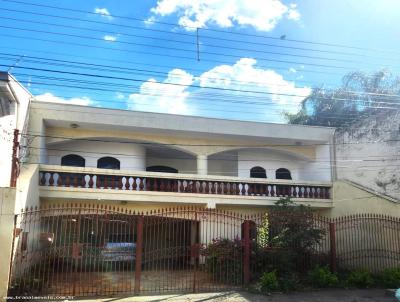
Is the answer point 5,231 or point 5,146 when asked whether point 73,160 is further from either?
point 5,231

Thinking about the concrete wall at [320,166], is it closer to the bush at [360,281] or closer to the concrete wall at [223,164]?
the concrete wall at [223,164]

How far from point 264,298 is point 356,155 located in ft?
24.8

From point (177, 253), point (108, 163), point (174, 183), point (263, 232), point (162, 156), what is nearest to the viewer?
point (177, 253)

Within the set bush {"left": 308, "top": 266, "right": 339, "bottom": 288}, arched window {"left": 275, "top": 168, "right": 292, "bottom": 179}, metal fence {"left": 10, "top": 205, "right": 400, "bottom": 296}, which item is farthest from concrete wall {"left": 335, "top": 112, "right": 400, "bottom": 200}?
bush {"left": 308, "top": 266, "right": 339, "bottom": 288}

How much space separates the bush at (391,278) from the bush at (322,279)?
4.48 feet

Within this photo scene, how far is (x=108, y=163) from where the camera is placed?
14688 mm

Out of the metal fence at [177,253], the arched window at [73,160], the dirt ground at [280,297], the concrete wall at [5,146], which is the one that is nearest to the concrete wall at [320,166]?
the metal fence at [177,253]

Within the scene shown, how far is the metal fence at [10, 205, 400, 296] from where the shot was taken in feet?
30.0

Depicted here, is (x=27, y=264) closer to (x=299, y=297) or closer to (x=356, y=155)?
(x=299, y=297)

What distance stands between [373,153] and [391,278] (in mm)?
4779

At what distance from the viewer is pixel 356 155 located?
1448 cm

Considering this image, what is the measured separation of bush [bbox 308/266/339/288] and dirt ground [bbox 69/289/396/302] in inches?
16.0

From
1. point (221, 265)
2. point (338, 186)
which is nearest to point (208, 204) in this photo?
point (221, 265)

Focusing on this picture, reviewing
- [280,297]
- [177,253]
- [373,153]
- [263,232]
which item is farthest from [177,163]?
[280,297]
